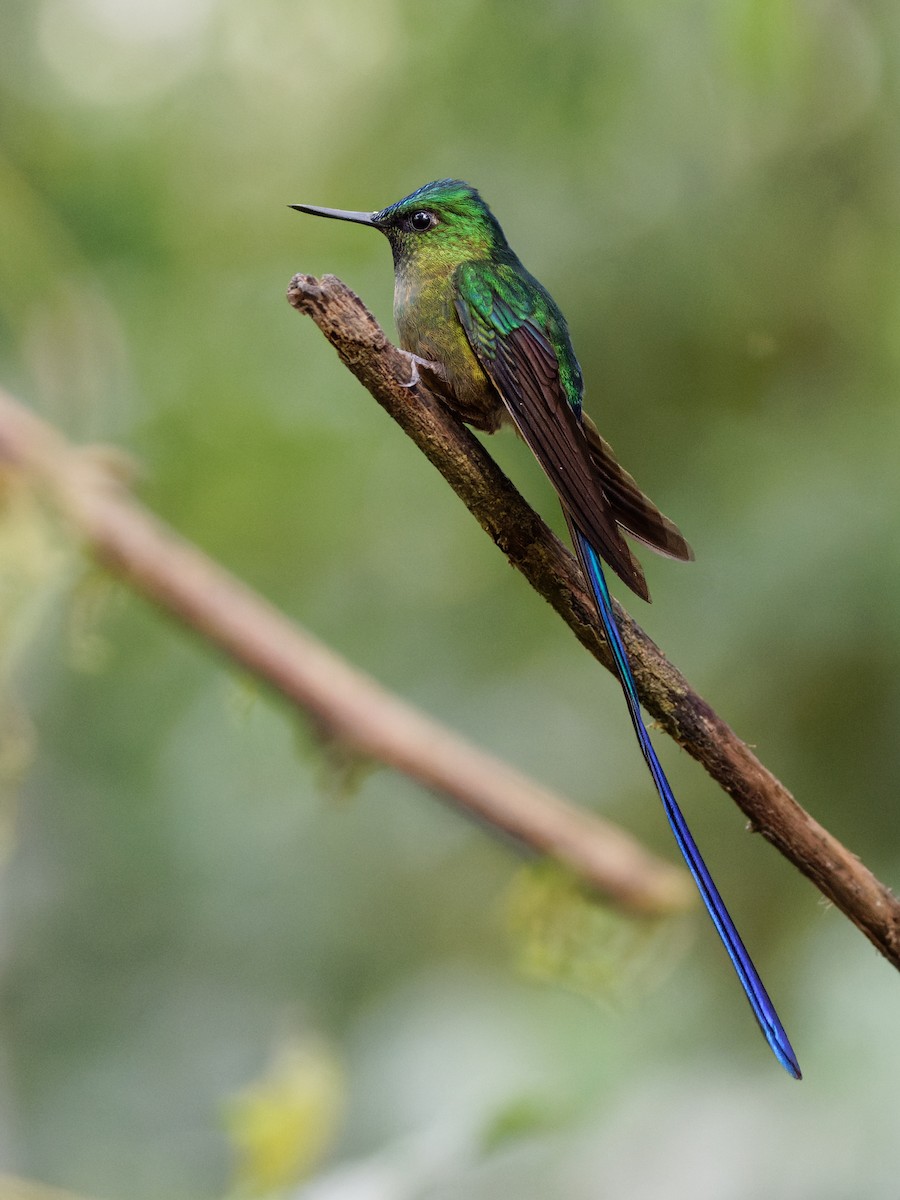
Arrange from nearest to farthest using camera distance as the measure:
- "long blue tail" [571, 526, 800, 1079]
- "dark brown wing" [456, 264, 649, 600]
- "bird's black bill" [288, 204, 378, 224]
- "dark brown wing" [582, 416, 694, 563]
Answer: "long blue tail" [571, 526, 800, 1079] → "dark brown wing" [456, 264, 649, 600] → "bird's black bill" [288, 204, 378, 224] → "dark brown wing" [582, 416, 694, 563]

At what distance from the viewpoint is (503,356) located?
1.68 m

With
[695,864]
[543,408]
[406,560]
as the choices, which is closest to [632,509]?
[543,408]

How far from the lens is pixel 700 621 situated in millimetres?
3047

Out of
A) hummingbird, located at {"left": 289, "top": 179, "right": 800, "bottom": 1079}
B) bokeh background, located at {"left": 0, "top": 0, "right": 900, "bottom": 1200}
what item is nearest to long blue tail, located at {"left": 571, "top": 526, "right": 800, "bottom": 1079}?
hummingbird, located at {"left": 289, "top": 179, "right": 800, "bottom": 1079}

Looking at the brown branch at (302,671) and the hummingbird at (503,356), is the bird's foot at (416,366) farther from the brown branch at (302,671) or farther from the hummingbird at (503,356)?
the brown branch at (302,671)

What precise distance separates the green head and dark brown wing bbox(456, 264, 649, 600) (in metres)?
0.12

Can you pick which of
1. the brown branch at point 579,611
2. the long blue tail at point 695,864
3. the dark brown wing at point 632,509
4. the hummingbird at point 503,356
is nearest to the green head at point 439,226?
the hummingbird at point 503,356

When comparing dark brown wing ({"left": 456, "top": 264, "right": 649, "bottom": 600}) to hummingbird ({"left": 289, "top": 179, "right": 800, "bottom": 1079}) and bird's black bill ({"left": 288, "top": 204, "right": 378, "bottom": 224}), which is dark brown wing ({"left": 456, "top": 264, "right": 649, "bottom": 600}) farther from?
bird's black bill ({"left": 288, "top": 204, "right": 378, "bottom": 224})

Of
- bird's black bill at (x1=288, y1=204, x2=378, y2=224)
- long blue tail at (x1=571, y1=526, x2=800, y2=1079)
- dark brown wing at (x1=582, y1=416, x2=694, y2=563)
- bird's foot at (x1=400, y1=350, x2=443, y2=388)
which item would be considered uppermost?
bird's black bill at (x1=288, y1=204, x2=378, y2=224)

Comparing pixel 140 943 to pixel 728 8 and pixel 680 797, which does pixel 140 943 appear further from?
pixel 728 8

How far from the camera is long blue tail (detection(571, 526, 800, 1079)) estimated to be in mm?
1159

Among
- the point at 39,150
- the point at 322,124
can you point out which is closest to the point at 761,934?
the point at 322,124

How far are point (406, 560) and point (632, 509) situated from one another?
1852 millimetres

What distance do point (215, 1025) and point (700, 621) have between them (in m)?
1.96
